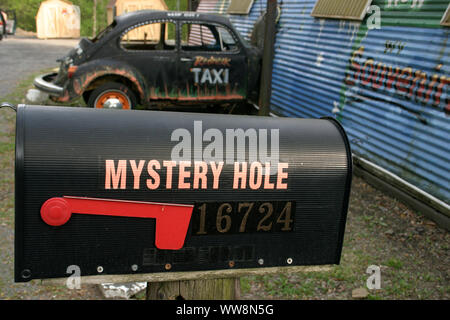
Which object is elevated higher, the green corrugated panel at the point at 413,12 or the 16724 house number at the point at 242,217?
the green corrugated panel at the point at 413,12

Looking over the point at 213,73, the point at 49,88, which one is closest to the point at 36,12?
the point at 49,88

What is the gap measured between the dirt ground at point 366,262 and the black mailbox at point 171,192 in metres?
1.36

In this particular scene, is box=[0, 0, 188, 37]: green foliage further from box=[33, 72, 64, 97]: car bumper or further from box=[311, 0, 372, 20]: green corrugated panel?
box=[311, 0, 372, 20]: green corrugated panel

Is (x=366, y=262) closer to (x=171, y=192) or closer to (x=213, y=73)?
(x=171, y=192)

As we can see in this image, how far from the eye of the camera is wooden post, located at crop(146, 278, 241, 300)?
6.36 feet

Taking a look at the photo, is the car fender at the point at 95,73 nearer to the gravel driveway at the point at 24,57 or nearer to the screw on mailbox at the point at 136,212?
the gravel driveway at the point at 24,57

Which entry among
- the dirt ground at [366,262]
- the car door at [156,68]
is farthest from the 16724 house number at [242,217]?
the car door at [156,68]

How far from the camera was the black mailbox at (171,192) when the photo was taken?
1.61m

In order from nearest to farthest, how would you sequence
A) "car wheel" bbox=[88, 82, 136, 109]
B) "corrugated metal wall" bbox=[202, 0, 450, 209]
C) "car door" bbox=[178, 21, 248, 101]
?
"corrugated metal wall" bbox=[202, 0, 450, 209]
"car wheel" bbox=[88, 82, 136, 109]
"car door" bbox=[178, 21, 248, 101]

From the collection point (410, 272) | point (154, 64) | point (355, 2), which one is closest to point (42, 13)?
→ point (154, 64)

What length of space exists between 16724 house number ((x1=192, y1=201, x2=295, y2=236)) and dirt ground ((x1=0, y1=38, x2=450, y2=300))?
159 cm

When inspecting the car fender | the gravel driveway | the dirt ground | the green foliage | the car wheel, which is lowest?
the dirt ground

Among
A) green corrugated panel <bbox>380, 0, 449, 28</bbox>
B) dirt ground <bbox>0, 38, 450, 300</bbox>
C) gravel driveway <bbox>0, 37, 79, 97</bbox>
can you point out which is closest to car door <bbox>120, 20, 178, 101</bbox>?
dirt ground <bbox>0, 38, 450, 300</bbox>

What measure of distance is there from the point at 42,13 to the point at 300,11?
65.5ft
